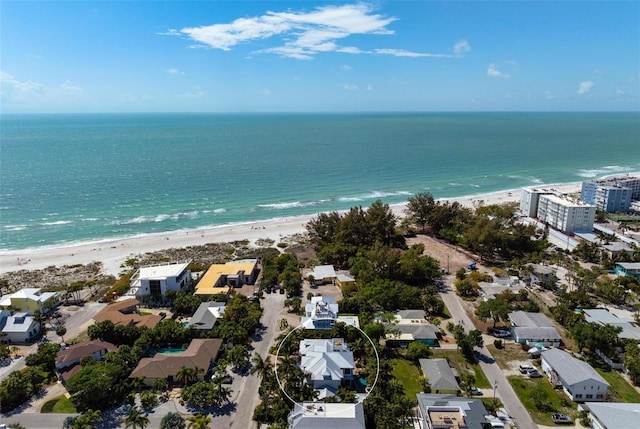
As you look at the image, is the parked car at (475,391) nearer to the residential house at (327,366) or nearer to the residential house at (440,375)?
the residential house at (440,375)

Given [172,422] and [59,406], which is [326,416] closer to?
[172,422]

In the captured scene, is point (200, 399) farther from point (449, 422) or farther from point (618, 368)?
point (618, 368)

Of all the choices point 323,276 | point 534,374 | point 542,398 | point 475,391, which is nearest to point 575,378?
point 542,398

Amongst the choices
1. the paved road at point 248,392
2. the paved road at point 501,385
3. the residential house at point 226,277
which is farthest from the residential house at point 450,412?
the residential house at point 226,277

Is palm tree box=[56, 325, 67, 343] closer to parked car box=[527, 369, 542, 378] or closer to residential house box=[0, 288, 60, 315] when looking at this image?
residential house box=[0, 288, 60, 315]

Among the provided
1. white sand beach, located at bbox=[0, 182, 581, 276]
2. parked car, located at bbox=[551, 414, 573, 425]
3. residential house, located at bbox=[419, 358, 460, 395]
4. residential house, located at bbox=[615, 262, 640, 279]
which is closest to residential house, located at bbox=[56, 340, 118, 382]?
white sand beach, located at bbox=[0, 182, 581, 276]

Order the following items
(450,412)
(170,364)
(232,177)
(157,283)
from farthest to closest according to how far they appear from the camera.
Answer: (232,177) < (157,283) < (170,364) < (450,412)
